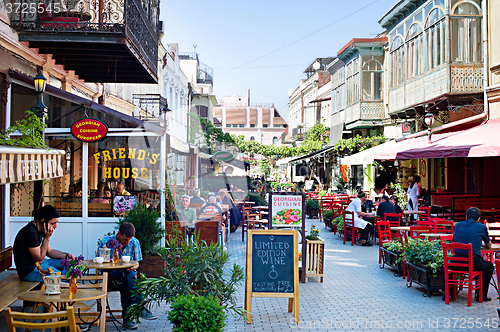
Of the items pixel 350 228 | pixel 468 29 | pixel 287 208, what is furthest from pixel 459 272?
pixel 468 29

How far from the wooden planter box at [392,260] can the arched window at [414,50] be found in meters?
10.2

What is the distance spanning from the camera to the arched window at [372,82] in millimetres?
24891

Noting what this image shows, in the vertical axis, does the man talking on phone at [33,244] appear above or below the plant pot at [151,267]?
above

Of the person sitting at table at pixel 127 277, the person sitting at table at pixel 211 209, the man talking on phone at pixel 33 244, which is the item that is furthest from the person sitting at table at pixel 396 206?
the man talking on phone at pixel 33 244

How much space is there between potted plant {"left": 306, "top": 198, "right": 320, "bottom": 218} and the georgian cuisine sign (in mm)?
12598

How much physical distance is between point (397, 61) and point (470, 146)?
9513mm

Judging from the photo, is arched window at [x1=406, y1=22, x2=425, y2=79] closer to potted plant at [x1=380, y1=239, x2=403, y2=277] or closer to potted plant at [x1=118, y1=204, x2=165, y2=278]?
potted plant at [x1=380, y1=239, x2=403, y2=277]

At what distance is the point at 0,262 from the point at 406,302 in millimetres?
5986

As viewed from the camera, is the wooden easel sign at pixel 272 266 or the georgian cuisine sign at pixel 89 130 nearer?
the wooden easel sign at pixel 272 266

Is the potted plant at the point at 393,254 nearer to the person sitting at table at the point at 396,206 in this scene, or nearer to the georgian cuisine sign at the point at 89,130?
the person sitting at table at the point at 396,206

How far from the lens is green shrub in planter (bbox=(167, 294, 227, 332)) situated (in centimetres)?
457

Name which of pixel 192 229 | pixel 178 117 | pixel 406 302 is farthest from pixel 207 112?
pixel 406 302

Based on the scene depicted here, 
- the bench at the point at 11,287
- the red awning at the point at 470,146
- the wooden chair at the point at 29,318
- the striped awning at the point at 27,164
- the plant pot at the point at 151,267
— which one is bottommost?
the plant pot at the point at 151,267

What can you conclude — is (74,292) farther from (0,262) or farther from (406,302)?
(406,302)
